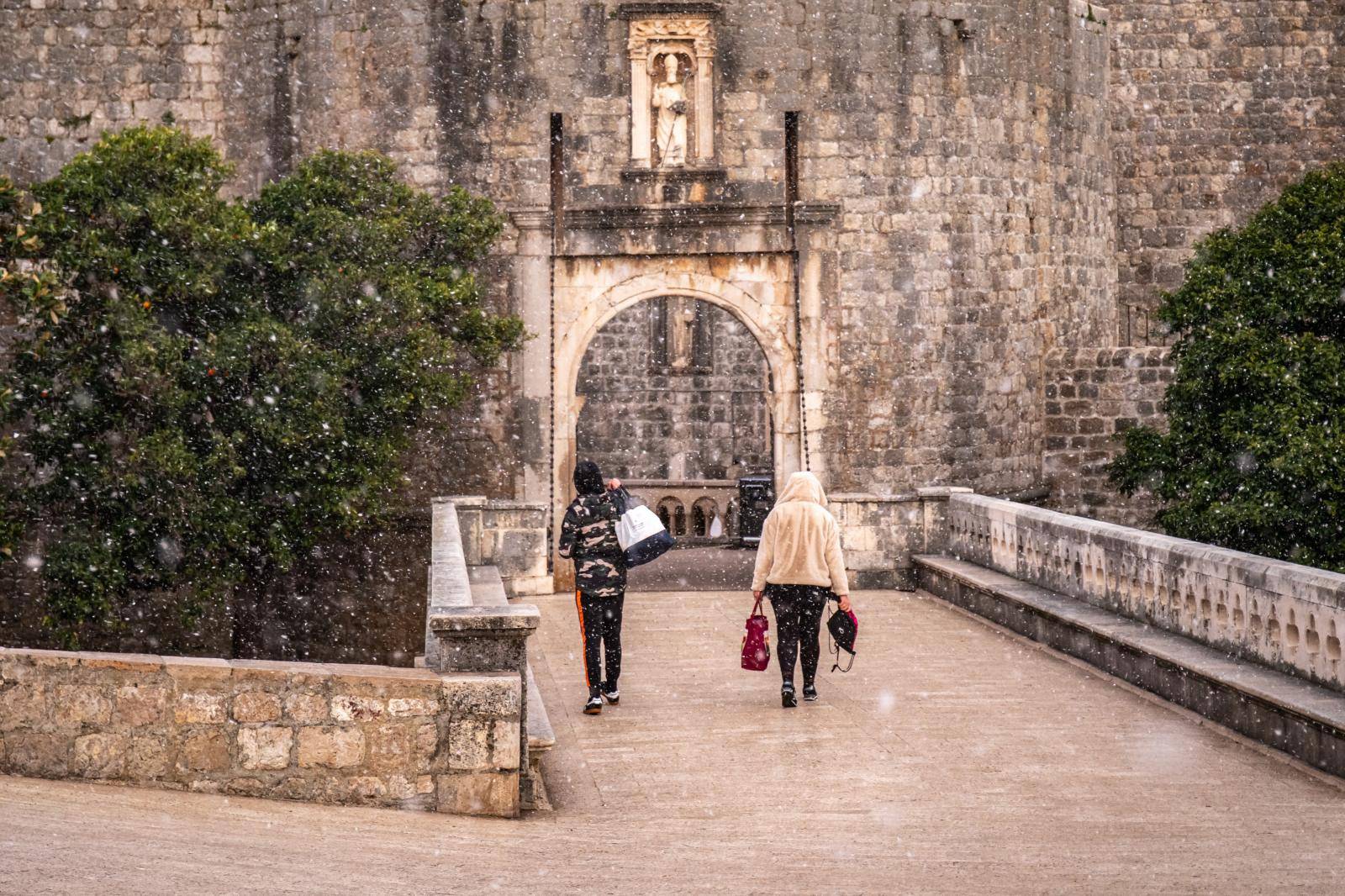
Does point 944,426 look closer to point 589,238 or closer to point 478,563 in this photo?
point 589,238

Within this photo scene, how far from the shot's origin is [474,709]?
7324 mm

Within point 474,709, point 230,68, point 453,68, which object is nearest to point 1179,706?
point 474,709

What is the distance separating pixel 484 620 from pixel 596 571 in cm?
241

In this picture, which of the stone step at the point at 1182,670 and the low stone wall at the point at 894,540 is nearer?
the stone step at the point at 1182,670

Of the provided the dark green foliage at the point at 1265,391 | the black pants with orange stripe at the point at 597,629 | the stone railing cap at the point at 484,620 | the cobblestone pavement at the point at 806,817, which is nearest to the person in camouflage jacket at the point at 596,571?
the black pants with orange stripe at the point at 597,629

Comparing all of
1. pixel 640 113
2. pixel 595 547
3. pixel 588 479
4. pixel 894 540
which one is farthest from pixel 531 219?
pixel 595 547

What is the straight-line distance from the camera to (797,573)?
9922 mm

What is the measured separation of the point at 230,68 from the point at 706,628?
A: 32.1ft

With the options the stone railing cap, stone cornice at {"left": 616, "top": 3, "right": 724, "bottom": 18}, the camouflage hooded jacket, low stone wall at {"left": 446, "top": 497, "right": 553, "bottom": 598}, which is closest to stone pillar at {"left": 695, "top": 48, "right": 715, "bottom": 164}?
stone cornice at {"left": 616, "top": 3, "right": 724, "bottom": 18}

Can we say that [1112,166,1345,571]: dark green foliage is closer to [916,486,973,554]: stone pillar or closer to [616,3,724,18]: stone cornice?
[916,486,973,554]: stone pillar

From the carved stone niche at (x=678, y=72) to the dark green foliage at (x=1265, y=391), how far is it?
4.94 m

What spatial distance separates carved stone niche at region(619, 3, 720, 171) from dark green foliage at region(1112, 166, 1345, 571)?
494 centimetres

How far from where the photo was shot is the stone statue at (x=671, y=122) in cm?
1695

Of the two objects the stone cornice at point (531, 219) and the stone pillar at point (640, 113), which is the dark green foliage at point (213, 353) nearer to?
the stone cornice at point (531, 219)
